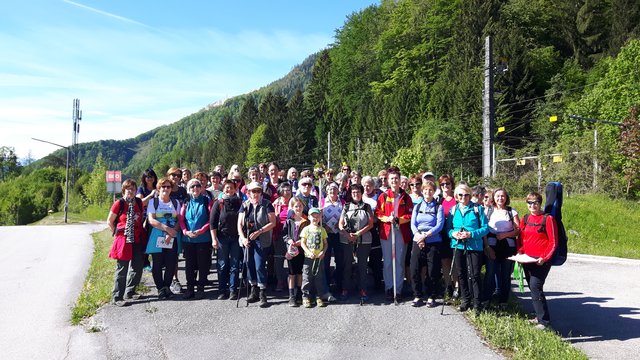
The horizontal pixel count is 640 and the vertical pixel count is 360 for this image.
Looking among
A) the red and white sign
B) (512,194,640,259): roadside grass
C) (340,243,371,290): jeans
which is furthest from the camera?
the red and white sign

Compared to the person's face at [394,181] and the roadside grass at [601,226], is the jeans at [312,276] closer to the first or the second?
the person's face at [394,181]

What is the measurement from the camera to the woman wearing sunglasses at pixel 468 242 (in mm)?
6504

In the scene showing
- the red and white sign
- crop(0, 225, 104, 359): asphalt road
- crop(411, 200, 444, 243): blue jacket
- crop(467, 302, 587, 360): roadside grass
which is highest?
the red and white sign

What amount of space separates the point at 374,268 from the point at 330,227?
4.42 ft

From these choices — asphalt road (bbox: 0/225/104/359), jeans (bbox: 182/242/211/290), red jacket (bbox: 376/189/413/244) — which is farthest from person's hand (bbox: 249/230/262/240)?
asphalt road (bbox: 0/225/104/359)

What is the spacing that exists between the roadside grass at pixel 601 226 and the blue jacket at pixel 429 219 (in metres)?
8.84

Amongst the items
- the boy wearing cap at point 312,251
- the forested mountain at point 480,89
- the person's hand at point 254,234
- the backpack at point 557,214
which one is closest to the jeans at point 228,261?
the person's hand at point 254,234

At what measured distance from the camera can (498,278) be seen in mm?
7164

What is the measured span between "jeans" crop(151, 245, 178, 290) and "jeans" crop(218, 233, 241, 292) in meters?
0.79

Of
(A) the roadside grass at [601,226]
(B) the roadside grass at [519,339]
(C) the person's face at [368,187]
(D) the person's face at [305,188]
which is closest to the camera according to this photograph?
(B) the roadside grass at [519,339]

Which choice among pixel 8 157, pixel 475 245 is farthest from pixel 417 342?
pixel 8 157

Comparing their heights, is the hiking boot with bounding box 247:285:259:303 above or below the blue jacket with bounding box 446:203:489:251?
below

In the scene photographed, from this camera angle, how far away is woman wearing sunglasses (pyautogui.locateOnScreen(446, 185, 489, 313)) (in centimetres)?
650

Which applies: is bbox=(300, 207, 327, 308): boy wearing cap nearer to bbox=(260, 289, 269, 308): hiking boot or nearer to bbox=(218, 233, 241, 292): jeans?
bbox=(260, 289, 269, 308): hiking boot
